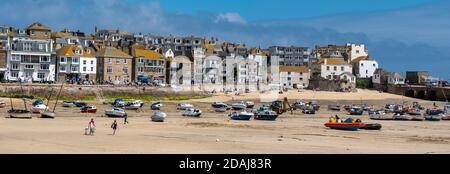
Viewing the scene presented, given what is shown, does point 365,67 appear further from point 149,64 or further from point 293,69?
point 149,64

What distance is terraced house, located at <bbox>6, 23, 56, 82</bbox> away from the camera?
275 ft

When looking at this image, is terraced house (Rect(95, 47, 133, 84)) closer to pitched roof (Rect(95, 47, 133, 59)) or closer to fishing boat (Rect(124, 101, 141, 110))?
pitched roof (Rect(95, 47, 133, 59))

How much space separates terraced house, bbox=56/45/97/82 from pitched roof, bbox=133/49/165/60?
7.80 meters

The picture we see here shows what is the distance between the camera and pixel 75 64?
3553 inches

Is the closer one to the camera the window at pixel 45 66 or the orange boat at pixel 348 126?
the orange boat at pixel 348 126

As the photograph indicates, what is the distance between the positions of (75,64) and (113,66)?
19.0 feet

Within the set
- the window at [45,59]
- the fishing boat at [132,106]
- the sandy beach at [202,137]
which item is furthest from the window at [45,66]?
the sandy beach at [202,137]

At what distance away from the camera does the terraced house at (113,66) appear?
92.8 metres

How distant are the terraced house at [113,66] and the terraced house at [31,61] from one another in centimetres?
730

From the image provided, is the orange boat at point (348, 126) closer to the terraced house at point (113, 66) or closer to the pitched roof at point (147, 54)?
the terraced house at point (113, 66)

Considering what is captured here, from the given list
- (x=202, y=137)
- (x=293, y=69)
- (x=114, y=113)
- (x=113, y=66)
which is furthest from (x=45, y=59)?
(x=202, y=137)

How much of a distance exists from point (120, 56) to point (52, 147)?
215ft

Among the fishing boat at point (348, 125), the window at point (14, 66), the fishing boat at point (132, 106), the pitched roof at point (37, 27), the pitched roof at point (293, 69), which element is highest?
the pitched roof at point (37, 27)
